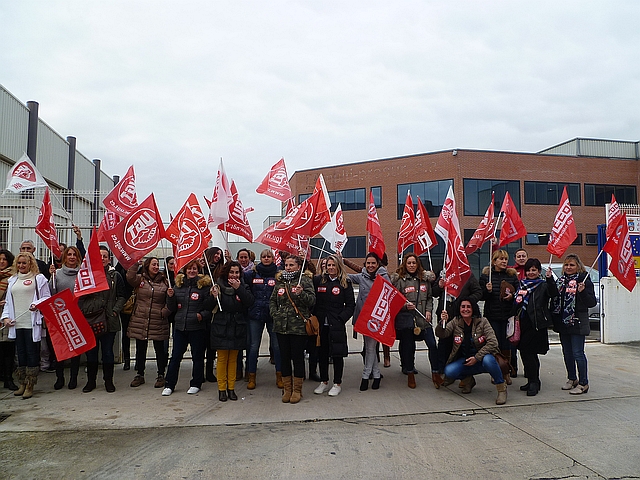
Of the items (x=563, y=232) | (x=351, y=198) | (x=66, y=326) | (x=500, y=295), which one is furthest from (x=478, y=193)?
(x=66, y=326)

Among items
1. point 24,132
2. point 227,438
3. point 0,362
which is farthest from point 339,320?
point 24,132

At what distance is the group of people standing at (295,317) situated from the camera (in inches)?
254

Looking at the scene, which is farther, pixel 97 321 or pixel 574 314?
pixel 97 321

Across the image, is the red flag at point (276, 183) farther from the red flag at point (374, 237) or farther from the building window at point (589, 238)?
the building window at point (589, 238)

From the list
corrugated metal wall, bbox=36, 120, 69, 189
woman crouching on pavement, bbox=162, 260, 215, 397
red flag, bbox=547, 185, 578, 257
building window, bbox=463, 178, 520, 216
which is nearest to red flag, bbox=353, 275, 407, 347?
woman crouching on pavement, bbox=162, 260, 215, 397

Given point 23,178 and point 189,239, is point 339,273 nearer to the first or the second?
point 189,239

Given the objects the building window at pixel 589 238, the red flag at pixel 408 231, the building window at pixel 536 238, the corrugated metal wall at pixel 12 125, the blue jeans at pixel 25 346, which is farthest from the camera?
the building window at pixel 589 238

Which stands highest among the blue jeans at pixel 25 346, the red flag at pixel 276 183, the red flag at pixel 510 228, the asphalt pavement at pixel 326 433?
the red flag at pixel 276 183

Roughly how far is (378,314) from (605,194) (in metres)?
39.4

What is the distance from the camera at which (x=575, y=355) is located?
6.76 metres

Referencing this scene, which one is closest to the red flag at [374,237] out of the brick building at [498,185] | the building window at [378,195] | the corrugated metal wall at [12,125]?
the corrugated metal wall at [12,125]

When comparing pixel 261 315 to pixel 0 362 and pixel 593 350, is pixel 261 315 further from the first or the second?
pixel 593 350

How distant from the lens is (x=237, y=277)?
257 inches

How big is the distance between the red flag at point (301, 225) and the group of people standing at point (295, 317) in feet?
1.38
